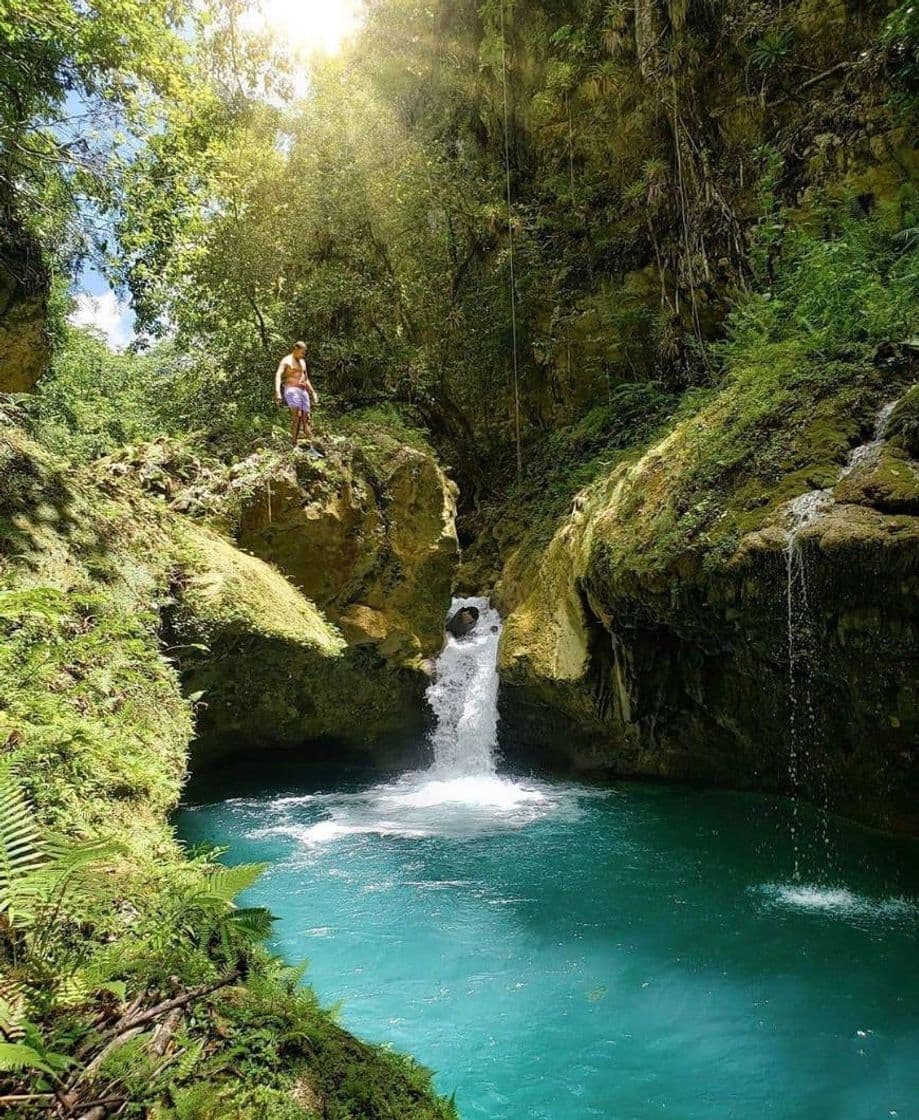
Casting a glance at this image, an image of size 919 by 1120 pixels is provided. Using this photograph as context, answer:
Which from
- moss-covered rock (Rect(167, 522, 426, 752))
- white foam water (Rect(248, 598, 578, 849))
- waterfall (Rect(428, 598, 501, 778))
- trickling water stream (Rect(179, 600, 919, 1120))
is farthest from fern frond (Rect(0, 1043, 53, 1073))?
waterfall (Rect(428, 598, 501, 778))

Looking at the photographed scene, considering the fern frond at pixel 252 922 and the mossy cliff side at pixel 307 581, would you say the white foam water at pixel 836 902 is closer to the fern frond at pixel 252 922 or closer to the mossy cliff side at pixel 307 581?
the fern frond at pixel 252 922

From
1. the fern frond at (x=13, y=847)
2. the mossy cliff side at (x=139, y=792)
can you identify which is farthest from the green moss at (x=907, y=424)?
the fern frond at (x=13, y=847)

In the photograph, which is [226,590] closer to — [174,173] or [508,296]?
[174,173]

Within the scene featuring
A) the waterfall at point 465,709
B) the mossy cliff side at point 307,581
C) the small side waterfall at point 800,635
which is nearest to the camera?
the small side waterfall at point 800,635

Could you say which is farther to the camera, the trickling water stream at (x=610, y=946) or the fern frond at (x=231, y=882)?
the trickling water stream at (x=610, y=946)

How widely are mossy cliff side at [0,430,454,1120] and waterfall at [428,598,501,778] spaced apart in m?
4.04

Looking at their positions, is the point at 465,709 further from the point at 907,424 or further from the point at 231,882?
the point at 231,882

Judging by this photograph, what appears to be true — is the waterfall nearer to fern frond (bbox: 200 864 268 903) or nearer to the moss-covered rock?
the moss-covered rock

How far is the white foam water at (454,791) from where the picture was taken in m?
8.95

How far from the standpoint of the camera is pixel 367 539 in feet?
37.8

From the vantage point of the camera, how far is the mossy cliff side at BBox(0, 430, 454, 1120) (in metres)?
1.94

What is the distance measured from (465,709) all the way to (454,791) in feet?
5.85

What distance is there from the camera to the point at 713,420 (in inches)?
361

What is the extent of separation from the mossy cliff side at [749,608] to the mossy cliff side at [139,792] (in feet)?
13.2
